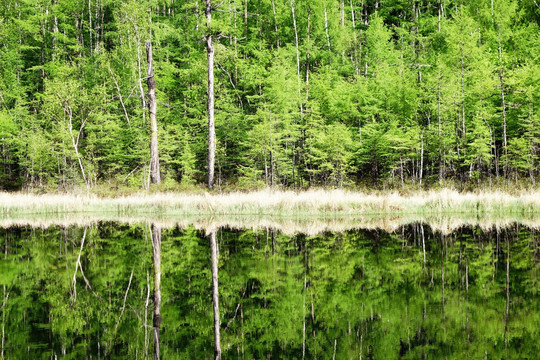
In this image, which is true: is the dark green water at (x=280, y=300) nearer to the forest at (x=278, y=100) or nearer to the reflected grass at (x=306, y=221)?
the reflected grass at (x=306, y=221)

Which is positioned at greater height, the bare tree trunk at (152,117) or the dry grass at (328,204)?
the bare tree trunk at (152,117)

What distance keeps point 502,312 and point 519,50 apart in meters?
33.5

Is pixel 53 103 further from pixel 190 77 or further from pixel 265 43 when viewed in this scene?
pixel 265 43

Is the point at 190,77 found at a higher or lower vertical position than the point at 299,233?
higher

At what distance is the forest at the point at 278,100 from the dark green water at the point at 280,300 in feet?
47.1

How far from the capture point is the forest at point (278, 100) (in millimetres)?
27203

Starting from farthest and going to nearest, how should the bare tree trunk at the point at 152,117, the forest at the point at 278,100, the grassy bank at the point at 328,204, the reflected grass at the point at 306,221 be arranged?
1. the forest at the point at 278,100
2. the bare tree trunk at the point at 152,117
3. the grassy bank at the point at 328,204
4. the reflected grass at the point at 306,221

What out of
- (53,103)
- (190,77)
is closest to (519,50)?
(190,77)

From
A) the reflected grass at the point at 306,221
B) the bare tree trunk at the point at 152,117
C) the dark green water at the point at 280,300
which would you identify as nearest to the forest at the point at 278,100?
the bare tree trunk at the point at 152,117

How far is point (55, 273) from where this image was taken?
7.45 meters

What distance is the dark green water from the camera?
4234mm

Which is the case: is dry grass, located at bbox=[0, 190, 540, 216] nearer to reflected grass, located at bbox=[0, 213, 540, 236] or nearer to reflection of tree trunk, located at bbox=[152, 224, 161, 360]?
reflected grass, located at bbox=[0, 213, 540, 236]

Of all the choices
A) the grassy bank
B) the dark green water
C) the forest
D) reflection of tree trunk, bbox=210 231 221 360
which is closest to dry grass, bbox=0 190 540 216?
the grassy bank

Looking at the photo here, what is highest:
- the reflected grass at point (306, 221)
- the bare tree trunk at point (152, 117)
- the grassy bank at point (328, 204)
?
the bare tree trunk at point (152, 117)
